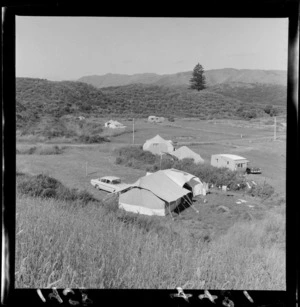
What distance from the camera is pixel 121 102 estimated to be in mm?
2137

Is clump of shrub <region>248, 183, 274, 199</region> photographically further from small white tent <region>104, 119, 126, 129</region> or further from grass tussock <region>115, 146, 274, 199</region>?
small white tent <region>104, 119, 126, 129</region>

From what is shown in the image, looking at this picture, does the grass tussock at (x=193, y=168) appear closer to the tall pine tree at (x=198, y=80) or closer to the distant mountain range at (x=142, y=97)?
the distant mountain range at (x=142, y=97)

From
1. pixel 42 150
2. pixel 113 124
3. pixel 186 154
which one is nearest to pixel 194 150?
pixel 186 154

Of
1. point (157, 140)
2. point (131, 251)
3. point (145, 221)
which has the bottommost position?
point (131, 251)

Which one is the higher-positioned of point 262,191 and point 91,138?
point 91,138

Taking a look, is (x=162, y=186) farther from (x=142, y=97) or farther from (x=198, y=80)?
(x=198, y=80)

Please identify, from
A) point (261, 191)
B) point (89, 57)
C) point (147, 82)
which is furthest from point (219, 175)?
point (89, 57)

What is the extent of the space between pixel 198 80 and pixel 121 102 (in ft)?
1.57

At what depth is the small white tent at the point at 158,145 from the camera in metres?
2.09

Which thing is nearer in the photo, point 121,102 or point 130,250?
point 130,250

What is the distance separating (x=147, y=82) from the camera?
2.09 meters

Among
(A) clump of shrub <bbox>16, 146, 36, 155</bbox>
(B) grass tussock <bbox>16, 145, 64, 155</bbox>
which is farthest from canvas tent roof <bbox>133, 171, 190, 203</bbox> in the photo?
(A) clump of shrub <bbox>16, 146, 36, 155</bbox>

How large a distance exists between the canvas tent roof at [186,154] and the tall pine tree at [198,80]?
364 mm

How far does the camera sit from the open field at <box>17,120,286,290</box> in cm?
195
